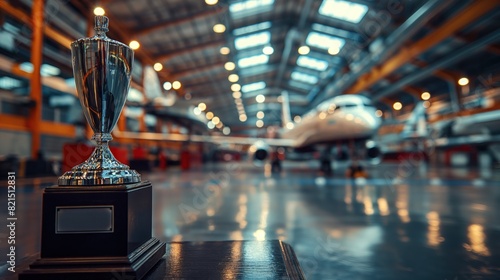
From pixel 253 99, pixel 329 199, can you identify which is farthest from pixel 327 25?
pixel 253 99

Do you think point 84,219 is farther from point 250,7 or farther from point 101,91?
point 250,7

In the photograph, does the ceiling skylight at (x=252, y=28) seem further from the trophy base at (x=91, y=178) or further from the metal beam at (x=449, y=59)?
the trophy base at (x=91, y=178)

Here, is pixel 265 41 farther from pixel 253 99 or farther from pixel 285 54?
pixel 253 99

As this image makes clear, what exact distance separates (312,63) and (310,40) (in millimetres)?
5053

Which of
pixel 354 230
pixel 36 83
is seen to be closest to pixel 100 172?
pixel 354 230

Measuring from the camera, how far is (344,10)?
1573cm

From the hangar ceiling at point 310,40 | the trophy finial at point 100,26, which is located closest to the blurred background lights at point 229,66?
the hangar ceiling at point 310,40

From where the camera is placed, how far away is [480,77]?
16766mm

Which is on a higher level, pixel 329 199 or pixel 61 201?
pixel 61 201

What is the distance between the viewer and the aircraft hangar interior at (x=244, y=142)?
1221 millimetres

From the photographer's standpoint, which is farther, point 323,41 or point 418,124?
point 323,41

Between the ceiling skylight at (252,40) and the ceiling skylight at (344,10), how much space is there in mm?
4985

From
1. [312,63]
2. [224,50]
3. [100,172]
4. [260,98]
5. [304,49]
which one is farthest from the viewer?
[260,98]

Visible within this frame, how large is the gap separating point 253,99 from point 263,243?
38.7 meters
